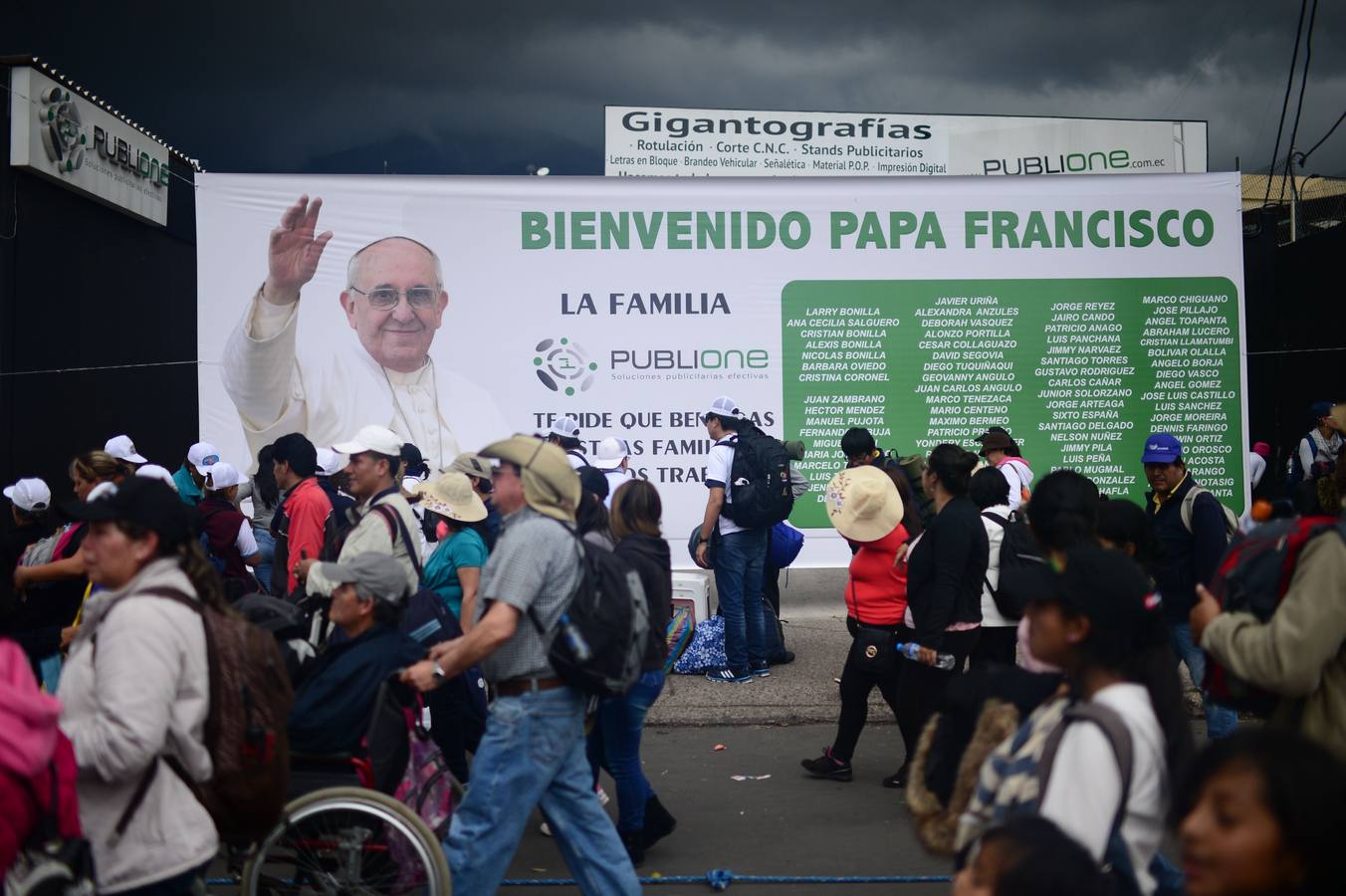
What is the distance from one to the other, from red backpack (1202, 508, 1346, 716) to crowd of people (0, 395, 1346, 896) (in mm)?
33

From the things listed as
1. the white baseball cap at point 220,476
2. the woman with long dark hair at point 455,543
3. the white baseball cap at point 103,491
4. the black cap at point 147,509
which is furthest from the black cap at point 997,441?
the black cap at point 147,509

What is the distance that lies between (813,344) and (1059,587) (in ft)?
31.4

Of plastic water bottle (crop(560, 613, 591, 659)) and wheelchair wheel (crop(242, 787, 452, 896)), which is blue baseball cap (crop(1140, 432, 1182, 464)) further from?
wheelchair wheel (crop(242, 787, 452, 896))

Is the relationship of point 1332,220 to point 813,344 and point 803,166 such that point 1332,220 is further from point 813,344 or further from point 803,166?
point 813,344

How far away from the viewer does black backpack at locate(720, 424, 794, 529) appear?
9.16 meters

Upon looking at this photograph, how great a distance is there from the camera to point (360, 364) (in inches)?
477

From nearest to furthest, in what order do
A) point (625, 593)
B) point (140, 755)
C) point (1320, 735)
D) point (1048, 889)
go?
1. point (1048, 889)
2. point (140, 755)
3. point (1320, 735)
4. point (625, 593)

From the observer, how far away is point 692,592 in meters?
9.08

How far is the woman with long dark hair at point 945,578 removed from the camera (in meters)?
6.09

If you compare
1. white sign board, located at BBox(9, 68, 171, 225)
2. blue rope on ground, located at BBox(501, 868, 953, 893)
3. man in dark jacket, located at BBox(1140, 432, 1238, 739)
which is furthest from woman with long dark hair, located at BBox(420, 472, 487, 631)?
white sign board, located at BBox(9, 68, 171, 225)

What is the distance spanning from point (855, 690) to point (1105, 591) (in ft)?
13.6

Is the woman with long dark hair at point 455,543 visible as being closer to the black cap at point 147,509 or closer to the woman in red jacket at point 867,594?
the woman in red jacket at point 867,594

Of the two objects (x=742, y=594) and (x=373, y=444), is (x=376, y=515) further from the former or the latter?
(x=742, y=594)

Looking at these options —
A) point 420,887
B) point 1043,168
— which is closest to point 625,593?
point 420,887
